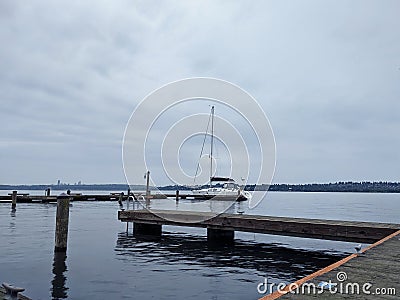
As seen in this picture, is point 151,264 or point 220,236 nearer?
point 151,264

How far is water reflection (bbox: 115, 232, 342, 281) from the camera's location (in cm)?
1281

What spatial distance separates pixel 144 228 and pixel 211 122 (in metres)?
28.0

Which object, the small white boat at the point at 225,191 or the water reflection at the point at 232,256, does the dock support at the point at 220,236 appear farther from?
the small white boat at the point at 225,191

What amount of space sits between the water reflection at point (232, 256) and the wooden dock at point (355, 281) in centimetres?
454

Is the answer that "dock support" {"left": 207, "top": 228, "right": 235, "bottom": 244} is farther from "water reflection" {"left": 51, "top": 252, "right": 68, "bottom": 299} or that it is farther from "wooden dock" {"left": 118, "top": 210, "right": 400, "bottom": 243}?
"water reflection" {"left": 51, "top": 252, "right": 68, "bottom": 299}

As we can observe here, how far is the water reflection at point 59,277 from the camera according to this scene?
9.28m

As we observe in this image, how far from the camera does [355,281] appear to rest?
219 inches

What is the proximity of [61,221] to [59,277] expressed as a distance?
3310mm

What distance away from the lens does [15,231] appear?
19.1 m

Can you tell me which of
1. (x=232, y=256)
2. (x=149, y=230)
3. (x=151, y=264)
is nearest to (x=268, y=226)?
(x=232, y=256)

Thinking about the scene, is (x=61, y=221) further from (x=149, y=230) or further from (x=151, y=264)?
(x=149, y=230)

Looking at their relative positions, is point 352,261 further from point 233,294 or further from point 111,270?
point 111,270

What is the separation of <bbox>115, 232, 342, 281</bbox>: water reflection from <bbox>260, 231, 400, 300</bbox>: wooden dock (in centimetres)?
454

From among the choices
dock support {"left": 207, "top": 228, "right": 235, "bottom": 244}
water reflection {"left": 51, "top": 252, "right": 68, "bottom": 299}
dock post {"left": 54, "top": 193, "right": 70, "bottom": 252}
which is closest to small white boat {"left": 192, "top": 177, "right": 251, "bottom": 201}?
dock support {"left": 207, "top": 228, "right": 235, "bottom": 244}
